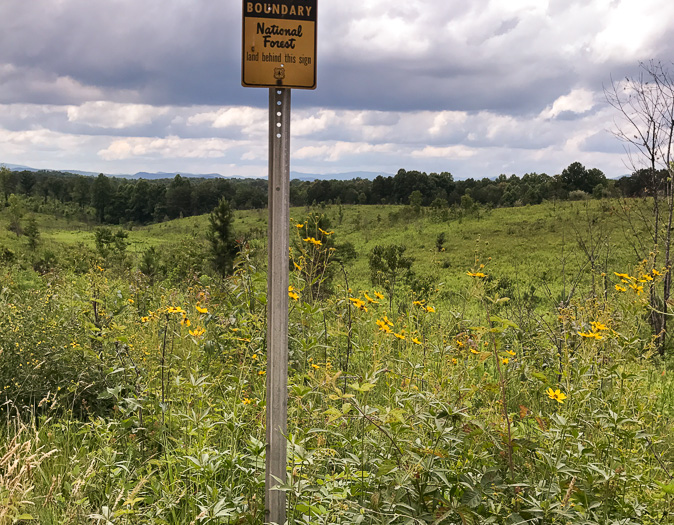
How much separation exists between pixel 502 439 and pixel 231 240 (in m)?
10.1

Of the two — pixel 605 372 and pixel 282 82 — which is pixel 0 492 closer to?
pixel 282 82

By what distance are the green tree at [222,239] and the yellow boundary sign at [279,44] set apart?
9.84 metres

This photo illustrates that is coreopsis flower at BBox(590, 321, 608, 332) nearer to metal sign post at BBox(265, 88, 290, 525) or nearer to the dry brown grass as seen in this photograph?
metal sign post at BBox(265, 88, 290, 525)

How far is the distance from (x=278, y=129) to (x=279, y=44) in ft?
1.03

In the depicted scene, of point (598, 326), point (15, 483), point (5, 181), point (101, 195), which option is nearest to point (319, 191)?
point (101, 195)

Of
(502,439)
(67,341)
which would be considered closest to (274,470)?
(502,439)

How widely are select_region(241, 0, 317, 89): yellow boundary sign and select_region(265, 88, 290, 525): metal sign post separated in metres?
0.07

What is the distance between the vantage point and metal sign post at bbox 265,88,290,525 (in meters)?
1.97

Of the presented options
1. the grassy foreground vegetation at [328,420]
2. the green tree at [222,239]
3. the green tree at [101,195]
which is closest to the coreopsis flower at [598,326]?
the grassy foreground vegetation at [328,420]

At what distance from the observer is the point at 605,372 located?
90.6 inches

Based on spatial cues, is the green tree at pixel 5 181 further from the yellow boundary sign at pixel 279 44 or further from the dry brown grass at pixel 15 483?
the yellow boundary sign at pixel 279 44

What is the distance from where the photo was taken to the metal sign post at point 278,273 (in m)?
1.97

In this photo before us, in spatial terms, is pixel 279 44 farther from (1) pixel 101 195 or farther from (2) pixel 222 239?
(1) pixel 101 195

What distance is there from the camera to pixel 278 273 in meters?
1.99
